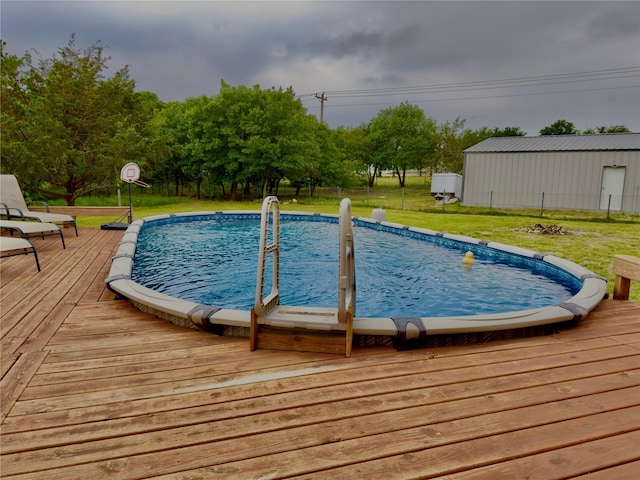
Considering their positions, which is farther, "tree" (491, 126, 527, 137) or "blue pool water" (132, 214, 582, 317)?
"tree" (491, 126, 527, 137)

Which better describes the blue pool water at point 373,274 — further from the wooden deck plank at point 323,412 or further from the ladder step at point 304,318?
the wooden deck plank at point 323,412

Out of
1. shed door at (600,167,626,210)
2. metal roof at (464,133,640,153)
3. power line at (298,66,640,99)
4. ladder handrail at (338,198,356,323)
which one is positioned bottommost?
ladder handrail at (338,198,356,323)

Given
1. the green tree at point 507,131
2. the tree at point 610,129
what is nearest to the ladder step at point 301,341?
the green tree at point 507,131

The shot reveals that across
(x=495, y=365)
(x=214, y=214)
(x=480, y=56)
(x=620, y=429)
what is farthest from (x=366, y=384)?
(x=480, y=56)

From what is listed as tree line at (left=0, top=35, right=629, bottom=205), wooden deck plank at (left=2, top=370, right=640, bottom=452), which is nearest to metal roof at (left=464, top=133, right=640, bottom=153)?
tree line at (left=0, top=35, right=629, bottom=205)

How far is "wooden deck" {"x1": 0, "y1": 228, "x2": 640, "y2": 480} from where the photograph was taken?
1.44 m

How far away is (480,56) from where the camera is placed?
20688 mm

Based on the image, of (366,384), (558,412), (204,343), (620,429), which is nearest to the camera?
(620,429)

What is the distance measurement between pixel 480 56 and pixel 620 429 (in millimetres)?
22942

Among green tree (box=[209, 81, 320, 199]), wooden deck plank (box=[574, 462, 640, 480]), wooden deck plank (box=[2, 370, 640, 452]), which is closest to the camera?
wooden deck plank (box=[574, 462, 640, 480])

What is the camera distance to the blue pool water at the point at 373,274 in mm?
5090

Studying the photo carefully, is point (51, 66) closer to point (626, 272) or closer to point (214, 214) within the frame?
point (214, 214)

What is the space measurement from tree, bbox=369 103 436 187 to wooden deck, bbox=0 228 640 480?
3070 centimetres

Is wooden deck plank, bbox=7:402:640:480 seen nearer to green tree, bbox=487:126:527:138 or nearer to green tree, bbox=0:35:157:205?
green tree, bbox=0:35:157:205
